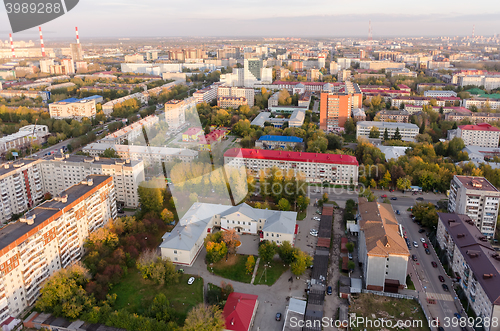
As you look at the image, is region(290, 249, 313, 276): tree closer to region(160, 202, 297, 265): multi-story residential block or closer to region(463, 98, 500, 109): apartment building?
→ region(160, 202, 297, 265): multi-story residential block

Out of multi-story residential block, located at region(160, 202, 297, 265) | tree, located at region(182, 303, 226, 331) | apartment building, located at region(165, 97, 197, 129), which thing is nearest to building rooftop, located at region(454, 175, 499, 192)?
multi-story residential block, located at region(160, 202, 297, 265)

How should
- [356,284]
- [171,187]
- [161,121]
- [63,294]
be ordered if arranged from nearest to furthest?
[63,294] < [356,284] < [171,187] < [161,121]

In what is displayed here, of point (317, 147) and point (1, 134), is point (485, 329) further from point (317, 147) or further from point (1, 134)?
point (1, 134)

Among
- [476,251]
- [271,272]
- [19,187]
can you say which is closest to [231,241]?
[271,272]

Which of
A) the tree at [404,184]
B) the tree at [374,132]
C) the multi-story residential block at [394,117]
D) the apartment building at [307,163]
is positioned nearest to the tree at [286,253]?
the apartment building at [307,163]

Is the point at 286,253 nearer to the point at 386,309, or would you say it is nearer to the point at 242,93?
the point at 386,309

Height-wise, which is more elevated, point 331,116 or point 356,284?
point 331,116

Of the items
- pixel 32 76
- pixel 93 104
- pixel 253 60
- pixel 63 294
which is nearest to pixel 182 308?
pixel 63 294
